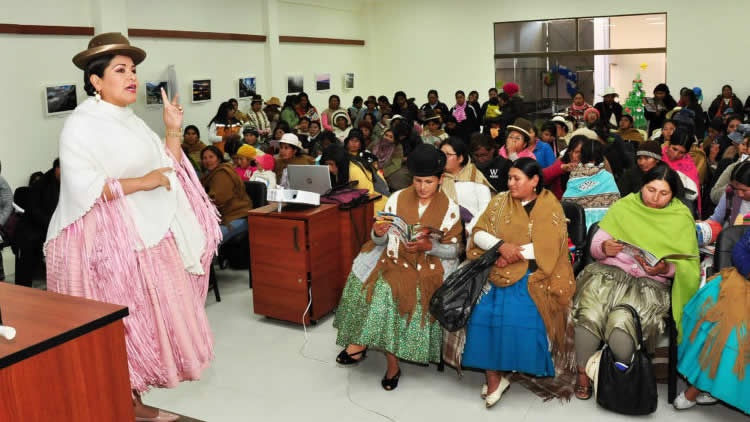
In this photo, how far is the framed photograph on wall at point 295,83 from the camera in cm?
1307

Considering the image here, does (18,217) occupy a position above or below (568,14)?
below

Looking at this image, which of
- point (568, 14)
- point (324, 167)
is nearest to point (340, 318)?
point (324, 167)

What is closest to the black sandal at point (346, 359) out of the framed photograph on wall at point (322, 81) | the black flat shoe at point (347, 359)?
the black flat shoe at point (347, 359)

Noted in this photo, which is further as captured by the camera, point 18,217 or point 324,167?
point 18,217

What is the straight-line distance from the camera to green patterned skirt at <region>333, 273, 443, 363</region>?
3.91m

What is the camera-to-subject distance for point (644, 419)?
3521 mm

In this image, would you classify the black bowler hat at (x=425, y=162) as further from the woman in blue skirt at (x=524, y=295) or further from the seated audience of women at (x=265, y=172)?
the seated audience of women at (x=265, y=172)

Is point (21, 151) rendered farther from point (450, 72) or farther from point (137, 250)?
point (450, 72)

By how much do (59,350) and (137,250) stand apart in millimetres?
882

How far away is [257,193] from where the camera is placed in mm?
6156

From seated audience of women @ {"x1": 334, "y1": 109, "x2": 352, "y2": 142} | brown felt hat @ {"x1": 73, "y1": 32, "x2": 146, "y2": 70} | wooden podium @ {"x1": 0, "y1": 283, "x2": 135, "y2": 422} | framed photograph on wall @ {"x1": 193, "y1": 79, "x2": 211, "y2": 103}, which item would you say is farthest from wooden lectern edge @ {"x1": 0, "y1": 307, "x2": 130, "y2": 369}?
framed photograph on wall @ {"x1": 193, "y1": 79, "x2": 211, "y2": 103}

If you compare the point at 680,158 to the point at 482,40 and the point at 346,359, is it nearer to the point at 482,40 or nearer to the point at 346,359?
the point at 346,359

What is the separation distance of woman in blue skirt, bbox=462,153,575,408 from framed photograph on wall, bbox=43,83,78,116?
6.42m

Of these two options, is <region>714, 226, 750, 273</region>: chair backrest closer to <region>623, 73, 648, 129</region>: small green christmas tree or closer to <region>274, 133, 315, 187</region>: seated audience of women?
<region>274, 133, 315, 187</region>: seated audience of women
